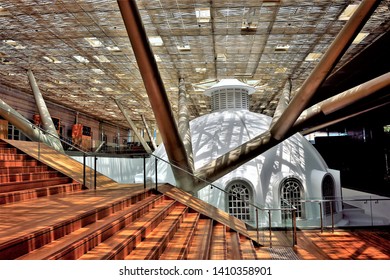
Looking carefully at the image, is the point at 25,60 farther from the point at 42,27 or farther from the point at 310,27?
the point at 310,27

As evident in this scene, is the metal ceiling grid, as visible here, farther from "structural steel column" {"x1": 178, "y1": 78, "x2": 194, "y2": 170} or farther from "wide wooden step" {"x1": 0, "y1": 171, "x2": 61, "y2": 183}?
"wide wooden step" {"x1": 0, "y1": 171, "x2": 61, "y2": 183}

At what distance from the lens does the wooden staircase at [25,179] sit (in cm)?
557

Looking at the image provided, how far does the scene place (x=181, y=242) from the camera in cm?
498

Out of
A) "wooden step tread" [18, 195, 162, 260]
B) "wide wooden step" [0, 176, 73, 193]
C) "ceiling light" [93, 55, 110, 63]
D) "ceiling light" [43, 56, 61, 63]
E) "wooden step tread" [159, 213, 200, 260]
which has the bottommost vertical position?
"wooden step tread" [159, 213, 200, 260]

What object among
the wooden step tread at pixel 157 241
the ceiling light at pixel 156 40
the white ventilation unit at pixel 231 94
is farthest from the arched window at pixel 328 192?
the ceiling light at pixel 156 40

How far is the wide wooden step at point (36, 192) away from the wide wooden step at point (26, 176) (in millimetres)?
544

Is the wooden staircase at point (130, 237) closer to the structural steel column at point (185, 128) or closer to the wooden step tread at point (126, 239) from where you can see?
the wooden step tread at point (126, 239)

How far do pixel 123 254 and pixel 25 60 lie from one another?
13.4m

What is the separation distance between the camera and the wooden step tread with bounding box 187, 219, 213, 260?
466cm

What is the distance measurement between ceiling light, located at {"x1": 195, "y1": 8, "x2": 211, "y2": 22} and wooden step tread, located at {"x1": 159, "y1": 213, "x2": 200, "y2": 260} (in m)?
6.47

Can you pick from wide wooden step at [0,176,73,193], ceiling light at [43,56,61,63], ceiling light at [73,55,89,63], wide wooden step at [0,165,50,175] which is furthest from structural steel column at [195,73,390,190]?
ceiling light at [43,56,61,63]

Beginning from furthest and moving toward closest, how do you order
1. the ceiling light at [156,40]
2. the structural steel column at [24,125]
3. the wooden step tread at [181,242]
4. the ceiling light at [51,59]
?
the ceiling light at [51,59] < the ceiling light at [156,40] < the structural steel column at [24,125] < the wooden step tread at [181,242]

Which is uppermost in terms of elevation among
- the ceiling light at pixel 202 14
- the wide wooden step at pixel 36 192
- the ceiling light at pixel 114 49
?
the ceiling light at pixel 114 49

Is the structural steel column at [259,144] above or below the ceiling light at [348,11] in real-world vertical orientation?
below
